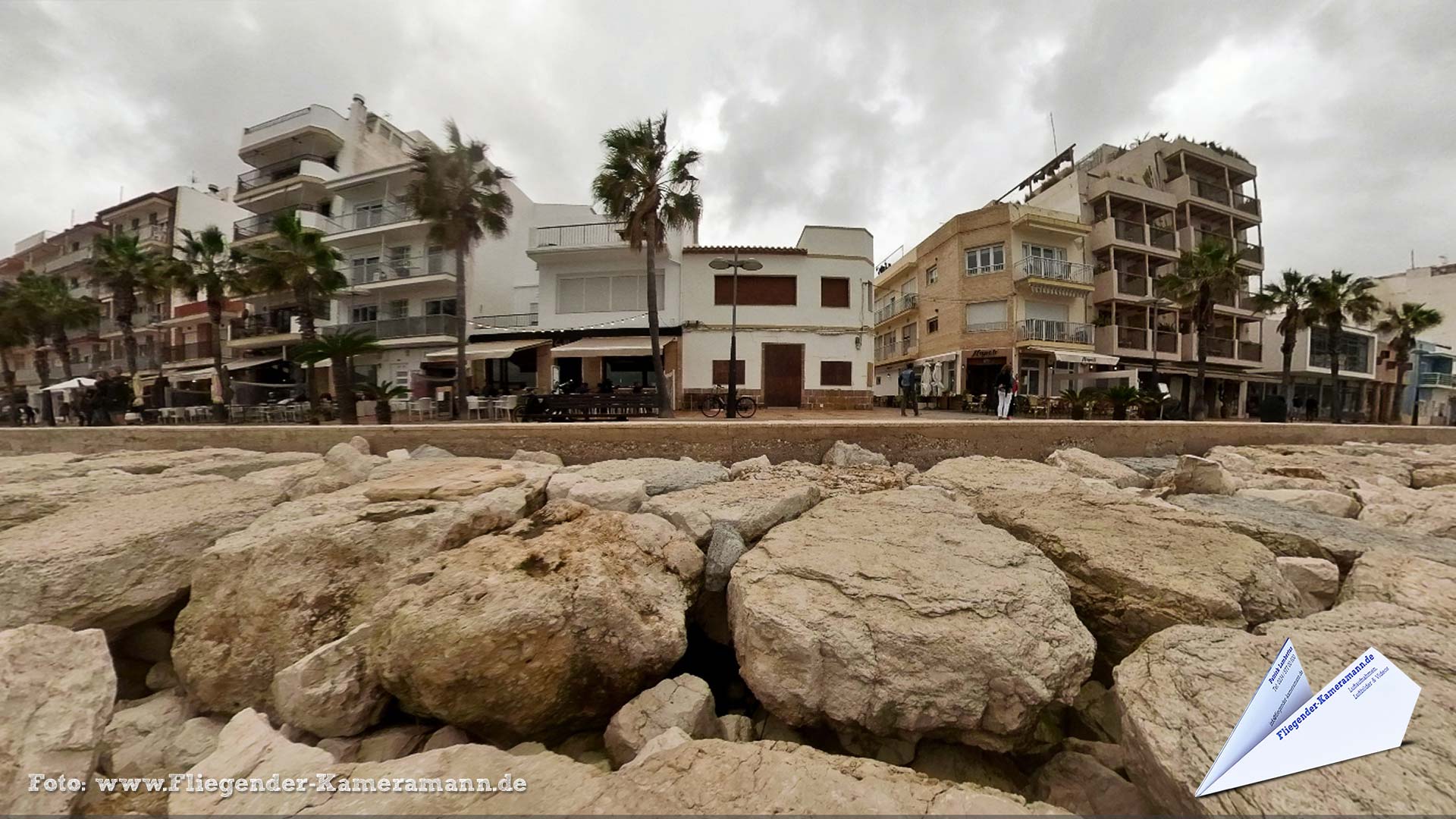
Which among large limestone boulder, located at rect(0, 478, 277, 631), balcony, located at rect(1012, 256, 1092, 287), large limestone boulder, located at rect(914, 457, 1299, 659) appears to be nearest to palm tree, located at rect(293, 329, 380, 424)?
large limestone boulder, located at rect(0, 478, 277, 631)

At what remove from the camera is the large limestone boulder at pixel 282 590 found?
234 centimetres

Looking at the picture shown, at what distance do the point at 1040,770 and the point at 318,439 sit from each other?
756 centimetres

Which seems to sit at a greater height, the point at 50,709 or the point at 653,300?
the point at 653,300

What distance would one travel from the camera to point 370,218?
23.2 m

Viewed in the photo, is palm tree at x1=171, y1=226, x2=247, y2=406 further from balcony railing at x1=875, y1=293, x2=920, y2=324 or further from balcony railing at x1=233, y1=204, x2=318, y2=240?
balcony railing at x1=875, y1=293, x2=920, y2=324

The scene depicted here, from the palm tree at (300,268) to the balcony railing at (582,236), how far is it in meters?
7.17

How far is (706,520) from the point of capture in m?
3.17

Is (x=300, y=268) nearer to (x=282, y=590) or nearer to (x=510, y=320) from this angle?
(x=510, y=320)

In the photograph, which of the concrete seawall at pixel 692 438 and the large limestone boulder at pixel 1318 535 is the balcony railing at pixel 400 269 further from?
the large limestone boulder at pixel 1318 535

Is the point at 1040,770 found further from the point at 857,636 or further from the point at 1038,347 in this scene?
the point at 1038,347

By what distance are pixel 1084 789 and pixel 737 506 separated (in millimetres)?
A: 2204

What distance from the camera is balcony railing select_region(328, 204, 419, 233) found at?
74.1 feet

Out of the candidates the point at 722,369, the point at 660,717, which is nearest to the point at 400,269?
the point at 722,369

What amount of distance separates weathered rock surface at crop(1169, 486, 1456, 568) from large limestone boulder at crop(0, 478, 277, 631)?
255 inches
